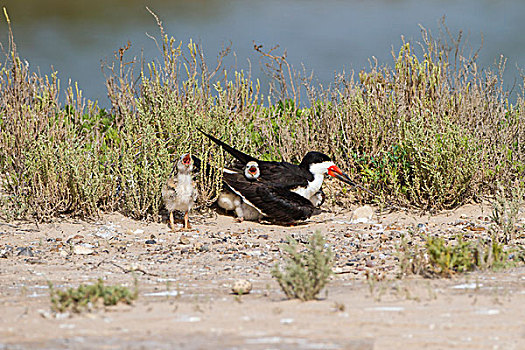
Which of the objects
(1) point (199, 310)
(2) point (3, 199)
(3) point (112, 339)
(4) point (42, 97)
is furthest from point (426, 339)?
(4) point (42, 97)

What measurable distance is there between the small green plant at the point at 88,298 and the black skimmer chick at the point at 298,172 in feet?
12.5

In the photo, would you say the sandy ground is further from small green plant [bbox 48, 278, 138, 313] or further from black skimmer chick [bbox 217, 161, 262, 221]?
black skimmer chick [bbox 217, 161, 262, 221]

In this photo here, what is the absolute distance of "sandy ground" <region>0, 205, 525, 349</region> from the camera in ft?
9.49

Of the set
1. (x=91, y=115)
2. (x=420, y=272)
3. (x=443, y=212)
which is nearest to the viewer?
(x=420, y=272)

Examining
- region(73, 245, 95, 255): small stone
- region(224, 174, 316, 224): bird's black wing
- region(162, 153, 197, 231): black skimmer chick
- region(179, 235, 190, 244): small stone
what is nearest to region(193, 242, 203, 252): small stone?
region(179, 235, 190, 244): small stone

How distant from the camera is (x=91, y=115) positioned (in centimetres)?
923

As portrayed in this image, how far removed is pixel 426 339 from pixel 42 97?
262 inches

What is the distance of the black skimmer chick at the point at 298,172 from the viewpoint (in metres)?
7.26

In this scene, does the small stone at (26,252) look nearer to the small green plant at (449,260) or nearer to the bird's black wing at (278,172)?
the bird's black wing at (278,172)

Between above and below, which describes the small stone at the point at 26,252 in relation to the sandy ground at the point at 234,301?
above

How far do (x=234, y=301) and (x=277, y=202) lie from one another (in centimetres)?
339

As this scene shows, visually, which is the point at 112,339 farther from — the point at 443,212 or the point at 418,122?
the point at 418,122

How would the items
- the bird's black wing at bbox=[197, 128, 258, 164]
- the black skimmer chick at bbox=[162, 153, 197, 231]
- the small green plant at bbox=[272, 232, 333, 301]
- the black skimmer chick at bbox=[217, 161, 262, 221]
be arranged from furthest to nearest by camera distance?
the bird's black wing at bbox=[197, 128, 258, 164] → the black skimmer chick at bbox=[217, 161, 262, 221] → the black skimmer chick at bbox=[162, 153, 197, 231] → the small green plant at bbox=[272, 232, 333, 301]

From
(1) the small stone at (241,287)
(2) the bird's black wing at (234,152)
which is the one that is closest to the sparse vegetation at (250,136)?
(2) the bird's black wing at (234,152)
